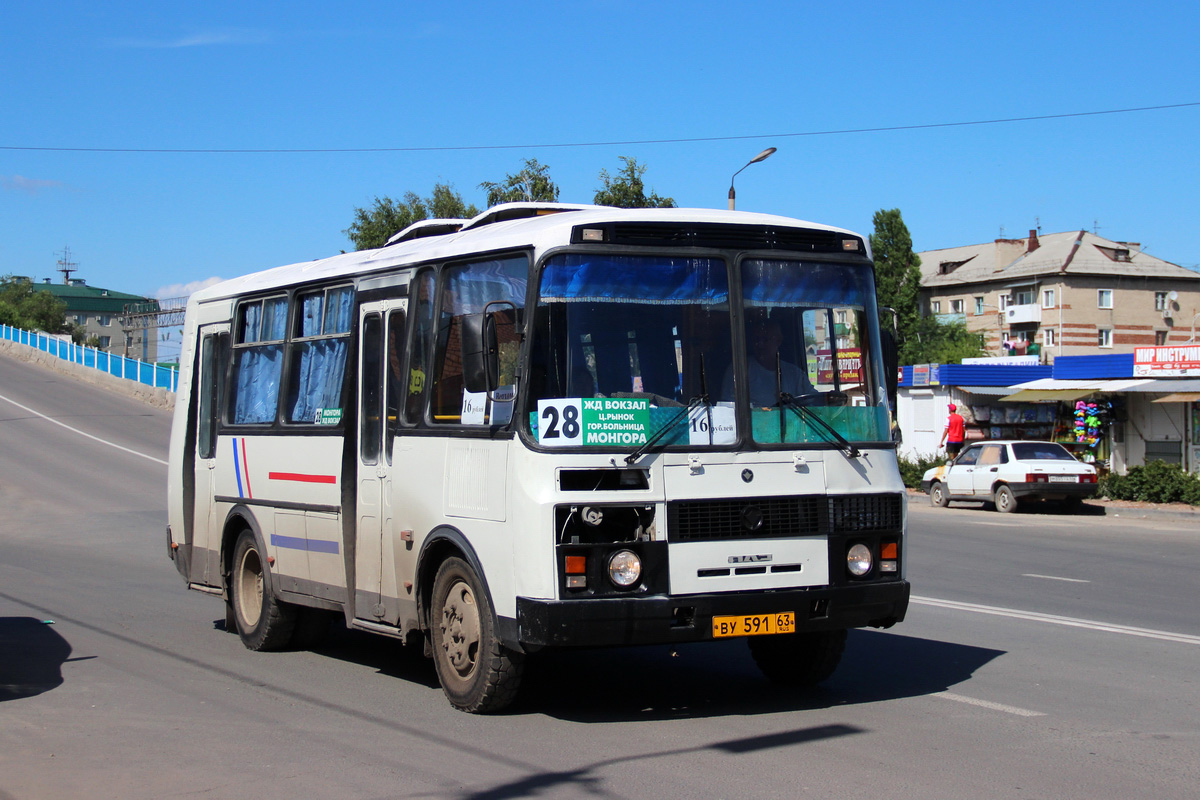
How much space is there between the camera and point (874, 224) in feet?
298

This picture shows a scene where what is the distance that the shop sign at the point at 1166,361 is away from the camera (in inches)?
1171

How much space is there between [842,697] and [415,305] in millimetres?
3603

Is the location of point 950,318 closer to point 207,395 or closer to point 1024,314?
point 1024,314

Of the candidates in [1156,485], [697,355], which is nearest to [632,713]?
[697,355]

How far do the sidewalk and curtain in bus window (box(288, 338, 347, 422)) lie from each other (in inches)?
792

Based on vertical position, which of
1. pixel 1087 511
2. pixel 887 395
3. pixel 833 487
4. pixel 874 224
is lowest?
pixel 1087 511

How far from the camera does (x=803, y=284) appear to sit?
298 inches

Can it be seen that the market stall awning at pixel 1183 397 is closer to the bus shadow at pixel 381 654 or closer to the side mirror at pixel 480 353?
the bus shadow at pixel 381 654

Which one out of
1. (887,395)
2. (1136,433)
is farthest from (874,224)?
(887,395)

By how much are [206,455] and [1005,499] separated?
19.3m

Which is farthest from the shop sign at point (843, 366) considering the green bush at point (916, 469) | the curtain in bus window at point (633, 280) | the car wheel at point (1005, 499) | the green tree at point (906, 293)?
the green tree at point (906, 293)

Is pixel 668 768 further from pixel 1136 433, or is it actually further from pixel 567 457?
pixel 1136 433

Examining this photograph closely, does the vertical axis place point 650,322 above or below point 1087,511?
above

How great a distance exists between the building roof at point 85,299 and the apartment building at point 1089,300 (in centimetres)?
10589
